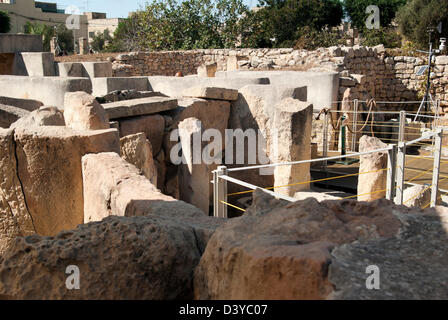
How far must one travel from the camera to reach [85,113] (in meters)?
4.76

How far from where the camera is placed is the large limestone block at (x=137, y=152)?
5.54 metres

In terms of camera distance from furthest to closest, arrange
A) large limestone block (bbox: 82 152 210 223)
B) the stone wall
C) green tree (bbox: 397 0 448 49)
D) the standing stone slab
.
→ green tree (bbox: 397 0 448 49), the stone wall, the standing stone slab, large limestone block (bbox: 82 152 210 223)

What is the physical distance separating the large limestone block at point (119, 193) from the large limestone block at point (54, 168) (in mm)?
173

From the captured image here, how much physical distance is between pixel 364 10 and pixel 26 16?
28.0 m

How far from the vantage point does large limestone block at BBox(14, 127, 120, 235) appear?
3.96 metres

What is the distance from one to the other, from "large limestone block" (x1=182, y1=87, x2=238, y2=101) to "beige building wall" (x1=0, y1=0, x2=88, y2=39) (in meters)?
30.2

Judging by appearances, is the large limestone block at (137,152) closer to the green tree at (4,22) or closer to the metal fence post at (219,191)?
the metal fence post at (219,191)

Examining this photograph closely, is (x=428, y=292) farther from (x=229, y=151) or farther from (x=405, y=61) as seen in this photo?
(x=405, y=61)

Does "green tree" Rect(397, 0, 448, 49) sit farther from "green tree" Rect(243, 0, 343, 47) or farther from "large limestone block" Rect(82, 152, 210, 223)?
"large limestone block" Rect(82, 152, 210, 223)

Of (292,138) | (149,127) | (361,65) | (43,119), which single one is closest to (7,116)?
(43,119)

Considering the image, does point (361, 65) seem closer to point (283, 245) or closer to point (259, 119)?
point (259, 119)

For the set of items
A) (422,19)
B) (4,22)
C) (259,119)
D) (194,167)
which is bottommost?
(194,167)

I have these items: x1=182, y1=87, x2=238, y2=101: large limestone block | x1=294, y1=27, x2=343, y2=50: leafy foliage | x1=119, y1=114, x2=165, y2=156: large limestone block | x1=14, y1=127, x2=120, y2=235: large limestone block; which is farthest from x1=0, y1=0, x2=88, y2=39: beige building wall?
x1=14, y1=127, x2=120, y2=235: large limestone block
